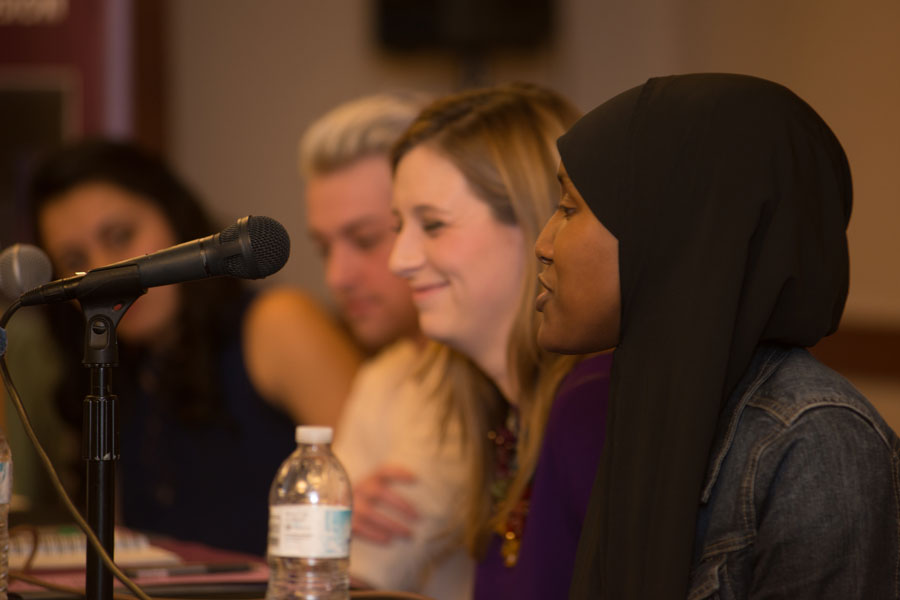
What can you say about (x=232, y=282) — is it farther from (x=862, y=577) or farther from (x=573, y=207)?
(x=862, y=577)

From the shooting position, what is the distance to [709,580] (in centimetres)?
107

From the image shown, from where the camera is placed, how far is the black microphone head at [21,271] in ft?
3.85

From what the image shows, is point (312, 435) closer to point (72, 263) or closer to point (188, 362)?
point (188, 362)

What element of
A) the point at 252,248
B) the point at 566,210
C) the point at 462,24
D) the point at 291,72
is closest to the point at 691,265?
the point at 566,210

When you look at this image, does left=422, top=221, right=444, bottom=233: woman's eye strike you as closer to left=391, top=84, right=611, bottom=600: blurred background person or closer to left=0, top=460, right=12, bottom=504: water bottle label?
left=391, top=84, right=611, bottom=600: blurred background person

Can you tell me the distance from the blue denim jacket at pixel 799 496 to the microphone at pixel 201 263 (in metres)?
0.48

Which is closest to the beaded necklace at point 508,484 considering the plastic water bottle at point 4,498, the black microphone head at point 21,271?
the plastic water bottle at point 4,498

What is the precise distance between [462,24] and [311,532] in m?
2.82

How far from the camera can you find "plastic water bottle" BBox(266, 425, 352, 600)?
49.6 inches

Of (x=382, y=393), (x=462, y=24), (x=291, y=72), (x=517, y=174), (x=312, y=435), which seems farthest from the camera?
(x=291, y=72)

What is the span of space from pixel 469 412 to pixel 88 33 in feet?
9.26

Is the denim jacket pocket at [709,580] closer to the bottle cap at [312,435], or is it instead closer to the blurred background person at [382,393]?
the bottle cap at [312,435]

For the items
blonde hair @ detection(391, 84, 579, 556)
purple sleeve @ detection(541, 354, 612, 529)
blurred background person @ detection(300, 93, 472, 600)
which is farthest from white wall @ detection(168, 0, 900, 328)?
purple sleeve @ detection(541, 354, 612, 529)

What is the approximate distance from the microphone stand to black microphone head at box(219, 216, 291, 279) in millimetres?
96
